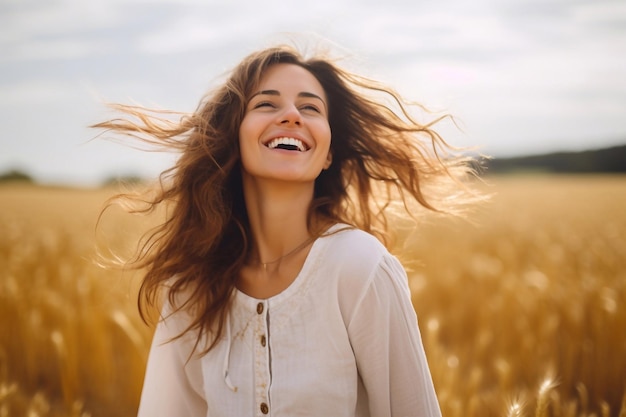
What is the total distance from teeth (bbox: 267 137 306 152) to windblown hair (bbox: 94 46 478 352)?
23 cm

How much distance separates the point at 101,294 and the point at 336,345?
2790 mm

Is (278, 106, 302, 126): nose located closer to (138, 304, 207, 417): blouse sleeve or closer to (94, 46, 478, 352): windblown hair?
(94, 46, 478, 352): windblown hair

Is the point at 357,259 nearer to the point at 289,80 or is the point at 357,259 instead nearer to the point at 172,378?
the point at 289,80

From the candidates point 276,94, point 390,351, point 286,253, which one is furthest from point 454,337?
point 276,94

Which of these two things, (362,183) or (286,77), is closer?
(286,77)

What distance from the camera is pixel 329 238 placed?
1.81 meters

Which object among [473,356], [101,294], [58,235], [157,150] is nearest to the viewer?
[157,150]

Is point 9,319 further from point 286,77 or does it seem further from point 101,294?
point 286,77

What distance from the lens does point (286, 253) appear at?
6.52ft

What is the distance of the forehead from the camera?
2.03 m

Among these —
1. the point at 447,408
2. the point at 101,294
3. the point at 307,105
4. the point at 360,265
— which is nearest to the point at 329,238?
the point at 360,265

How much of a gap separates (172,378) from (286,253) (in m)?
0.62

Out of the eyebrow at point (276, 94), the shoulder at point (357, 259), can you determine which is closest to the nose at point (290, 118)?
the eyebrow at point (276, 94)

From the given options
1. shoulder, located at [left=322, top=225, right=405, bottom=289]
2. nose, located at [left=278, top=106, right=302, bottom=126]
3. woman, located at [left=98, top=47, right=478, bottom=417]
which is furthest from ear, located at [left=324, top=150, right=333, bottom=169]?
shoulder, located at [left=322, top=225, right=405, bottom=289]
